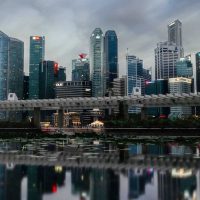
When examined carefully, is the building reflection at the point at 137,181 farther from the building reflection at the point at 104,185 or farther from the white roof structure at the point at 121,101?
the white roof structure at the point at 121,101

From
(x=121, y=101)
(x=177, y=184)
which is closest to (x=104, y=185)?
(x=177, y=184)

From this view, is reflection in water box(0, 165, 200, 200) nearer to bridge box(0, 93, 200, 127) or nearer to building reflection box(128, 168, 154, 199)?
building reflection box(128, 168, 154, 199)

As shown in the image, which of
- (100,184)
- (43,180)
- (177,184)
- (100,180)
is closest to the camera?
(177,184)

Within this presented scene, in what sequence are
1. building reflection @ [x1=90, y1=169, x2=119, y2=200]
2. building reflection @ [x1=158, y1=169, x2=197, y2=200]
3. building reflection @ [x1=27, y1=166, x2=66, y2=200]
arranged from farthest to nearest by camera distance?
building reflection @ [x1=27, y1=166, x2=66, y2=200] → building reflection @ [x1=90, y1=169, x2=119, y2=200] → building reflection @ [x1=158, y1=169, x2=197, y2=200]

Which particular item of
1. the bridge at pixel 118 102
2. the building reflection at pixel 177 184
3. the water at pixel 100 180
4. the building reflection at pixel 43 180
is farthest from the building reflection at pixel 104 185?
the bridge at pixel 118 102

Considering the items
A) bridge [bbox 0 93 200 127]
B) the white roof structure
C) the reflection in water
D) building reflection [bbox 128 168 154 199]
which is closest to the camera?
the reflection in water

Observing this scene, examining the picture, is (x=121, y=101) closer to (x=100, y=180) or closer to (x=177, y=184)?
(x=100, y=180)

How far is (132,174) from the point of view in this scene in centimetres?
1852

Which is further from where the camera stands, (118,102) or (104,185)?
(118,102)

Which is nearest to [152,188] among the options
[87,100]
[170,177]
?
[170,177]

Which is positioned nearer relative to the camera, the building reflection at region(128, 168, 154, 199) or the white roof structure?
the building reflection at region(128, 168, 154, 199)

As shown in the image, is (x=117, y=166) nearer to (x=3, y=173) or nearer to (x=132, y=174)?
(x=132, y=174)

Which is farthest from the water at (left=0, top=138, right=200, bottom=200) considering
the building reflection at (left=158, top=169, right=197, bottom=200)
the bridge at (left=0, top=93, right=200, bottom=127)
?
the bridge at (left=0, top=93, right=200, bottom=127)

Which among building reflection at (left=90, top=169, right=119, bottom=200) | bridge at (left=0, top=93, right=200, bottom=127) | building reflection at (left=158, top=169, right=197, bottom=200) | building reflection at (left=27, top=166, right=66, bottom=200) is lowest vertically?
building reflection at (left=27, top=166, right=66, bottom=200)
